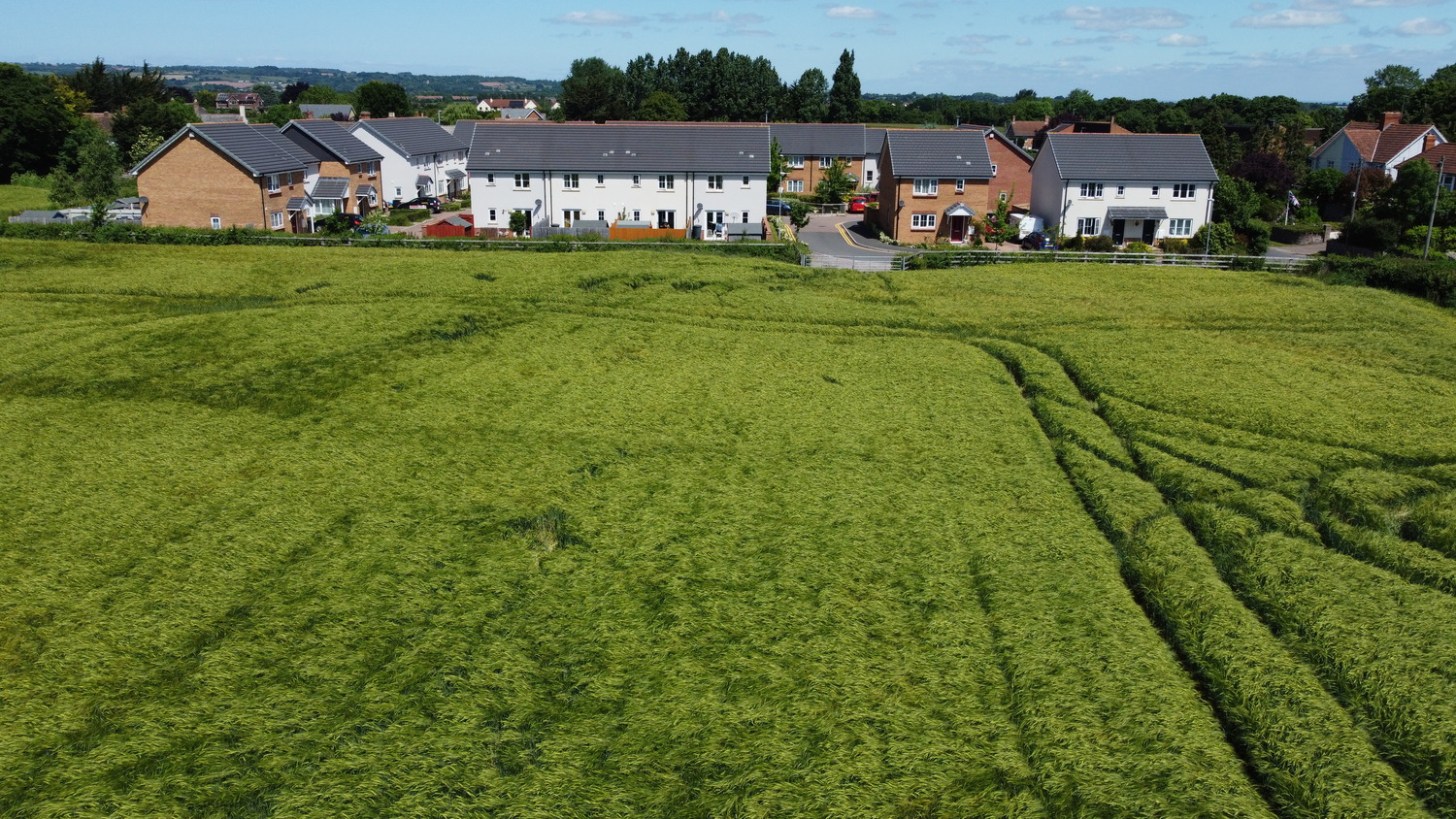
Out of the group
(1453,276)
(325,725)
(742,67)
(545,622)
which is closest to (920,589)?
(545,622)

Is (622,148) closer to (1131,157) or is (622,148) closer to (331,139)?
(331,139)

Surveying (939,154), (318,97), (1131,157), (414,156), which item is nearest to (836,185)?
(939,154)

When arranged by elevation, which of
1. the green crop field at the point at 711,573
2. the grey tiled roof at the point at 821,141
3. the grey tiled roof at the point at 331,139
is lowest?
the green crop field at the point at 711,573

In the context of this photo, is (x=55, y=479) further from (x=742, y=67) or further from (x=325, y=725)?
(x=742, y=67)

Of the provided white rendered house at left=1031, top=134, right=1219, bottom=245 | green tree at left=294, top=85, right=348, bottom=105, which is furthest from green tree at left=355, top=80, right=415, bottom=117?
white rendered house at left=1031, top=134, right=1219, bottom=245

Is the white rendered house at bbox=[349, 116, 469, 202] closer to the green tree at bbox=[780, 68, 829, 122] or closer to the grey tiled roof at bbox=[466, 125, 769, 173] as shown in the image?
the grey tiled roof at bbox=[466, 125, 769, 173]

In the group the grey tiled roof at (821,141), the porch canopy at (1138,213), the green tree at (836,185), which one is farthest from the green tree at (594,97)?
the porch canopy at (1138,213)

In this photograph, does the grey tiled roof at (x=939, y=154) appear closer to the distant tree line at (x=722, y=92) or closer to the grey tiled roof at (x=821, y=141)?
the grey tiled roof at (x=821, y=141)
